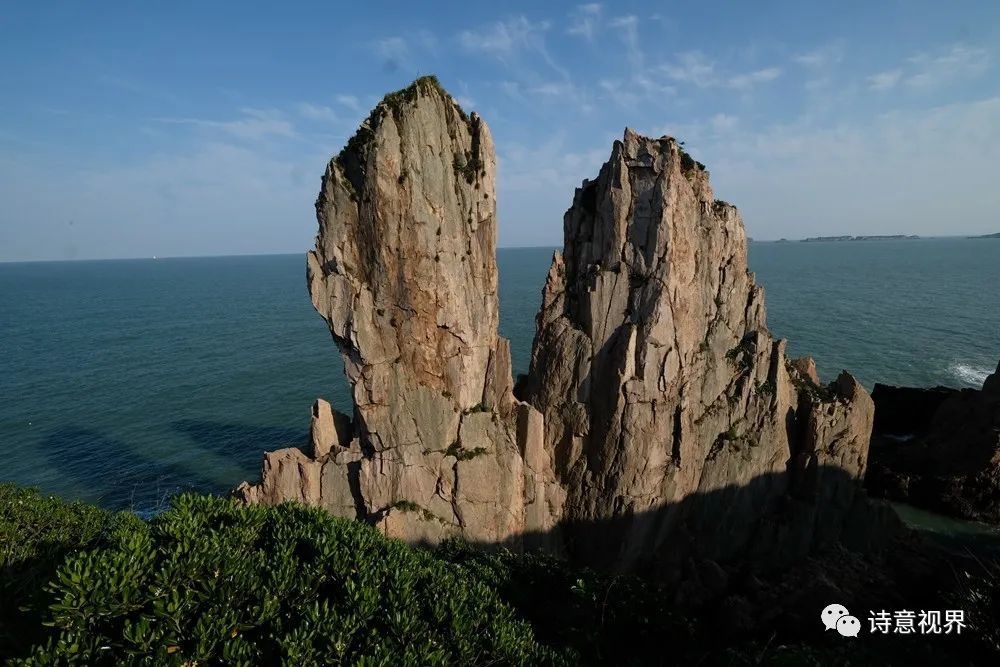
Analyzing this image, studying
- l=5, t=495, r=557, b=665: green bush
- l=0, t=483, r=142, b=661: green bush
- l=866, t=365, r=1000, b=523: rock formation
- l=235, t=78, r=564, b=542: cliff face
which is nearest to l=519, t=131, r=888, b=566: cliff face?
l=235, t=78, r=564, b=542: cliff face

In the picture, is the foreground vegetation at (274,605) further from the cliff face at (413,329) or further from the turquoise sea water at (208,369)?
the turquoise sea water at (208,369)

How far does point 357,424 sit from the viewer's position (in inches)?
1252

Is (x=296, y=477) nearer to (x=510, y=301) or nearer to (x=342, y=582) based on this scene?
(x=342, y=582)

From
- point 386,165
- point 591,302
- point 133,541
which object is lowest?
point 133,541

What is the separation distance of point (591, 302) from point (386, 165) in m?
15.4

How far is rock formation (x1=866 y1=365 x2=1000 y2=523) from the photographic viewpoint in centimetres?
4628

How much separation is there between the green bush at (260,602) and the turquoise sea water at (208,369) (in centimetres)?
3993

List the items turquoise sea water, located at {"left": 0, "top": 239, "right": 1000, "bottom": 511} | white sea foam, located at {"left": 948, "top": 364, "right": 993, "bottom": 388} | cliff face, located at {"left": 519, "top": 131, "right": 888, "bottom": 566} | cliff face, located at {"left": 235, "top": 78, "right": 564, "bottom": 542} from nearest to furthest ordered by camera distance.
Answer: cliff face, located at {"left": 235, "top": 78, "right": 564, "bottom": 542} < cliff face, located at {"left": 519, "top": 131, "right": 888, "bottom": 566} < turquoise sea water, located at {"left": 0, "top": 239, "right": 1000, "bottom": 511} < white sea foam, located at {"left": 948, "top": 364, "right": 993, "bottom": 388}

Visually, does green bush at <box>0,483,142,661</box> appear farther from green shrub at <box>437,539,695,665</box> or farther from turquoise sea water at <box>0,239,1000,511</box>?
turquoise sea water at <box>0,239,1000,511</box>

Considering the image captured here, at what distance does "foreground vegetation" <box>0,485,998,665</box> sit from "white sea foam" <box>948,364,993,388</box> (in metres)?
69.8

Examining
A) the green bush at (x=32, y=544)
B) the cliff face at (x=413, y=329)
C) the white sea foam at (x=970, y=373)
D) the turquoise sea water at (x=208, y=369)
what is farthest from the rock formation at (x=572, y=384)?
the white sea foam at (x=970, y=373)

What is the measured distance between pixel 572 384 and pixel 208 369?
234ft

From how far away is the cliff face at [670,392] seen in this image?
109 feet

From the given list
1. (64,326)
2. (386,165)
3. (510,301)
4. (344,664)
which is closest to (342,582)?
(344,664)
